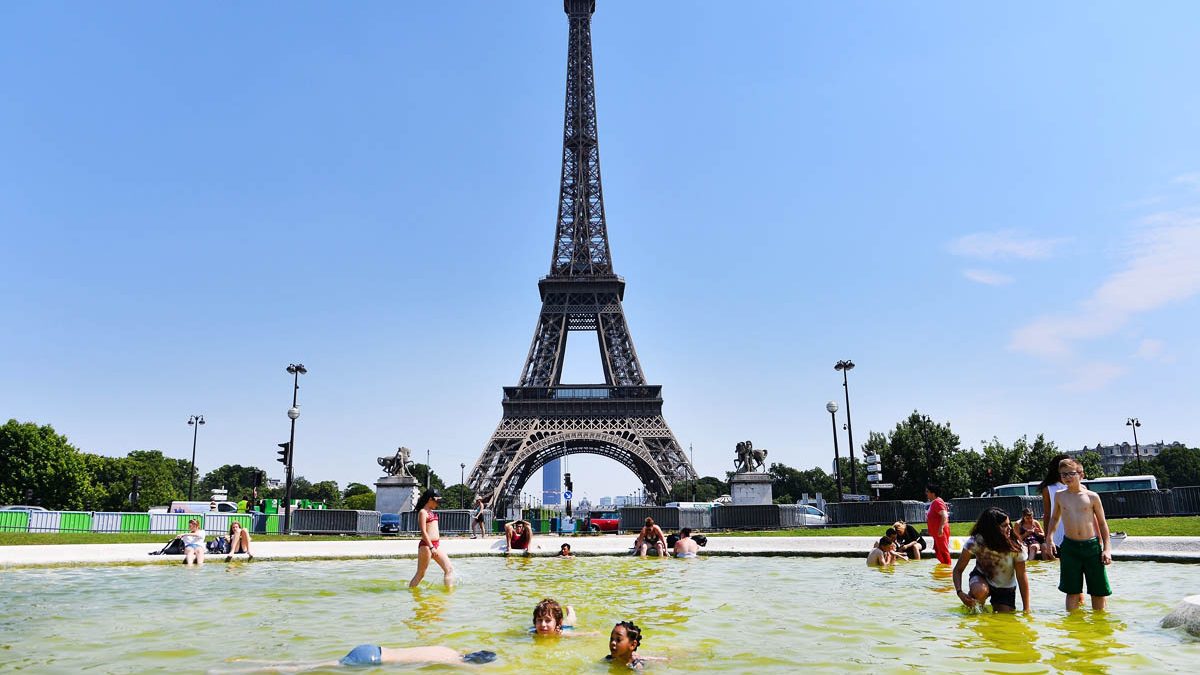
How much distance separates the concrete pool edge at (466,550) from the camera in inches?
671

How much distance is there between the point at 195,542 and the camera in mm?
18656

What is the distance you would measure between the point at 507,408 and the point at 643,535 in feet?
143

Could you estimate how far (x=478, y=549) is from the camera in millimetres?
22391

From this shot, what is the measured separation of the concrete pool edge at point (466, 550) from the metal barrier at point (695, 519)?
6.54m

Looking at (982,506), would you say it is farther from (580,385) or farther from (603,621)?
(580,385)

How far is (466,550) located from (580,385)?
43.5 meters

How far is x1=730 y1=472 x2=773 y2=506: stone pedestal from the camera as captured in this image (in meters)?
34.6

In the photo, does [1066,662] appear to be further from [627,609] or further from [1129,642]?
[627,609]

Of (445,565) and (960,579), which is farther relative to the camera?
(445,565)

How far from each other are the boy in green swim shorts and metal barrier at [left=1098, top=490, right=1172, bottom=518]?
2196 centimetres

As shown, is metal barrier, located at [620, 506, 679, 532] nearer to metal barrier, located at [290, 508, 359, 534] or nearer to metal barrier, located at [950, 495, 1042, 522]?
metal barrier, located at [950, 495, 1042, 522]

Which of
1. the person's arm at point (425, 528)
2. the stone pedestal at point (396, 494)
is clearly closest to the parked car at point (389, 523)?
the stone pedestal at point (396, 494)

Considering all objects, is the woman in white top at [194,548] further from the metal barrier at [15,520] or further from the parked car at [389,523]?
the metal barrier at [15,520]

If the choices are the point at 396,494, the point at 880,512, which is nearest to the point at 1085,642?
the point at 880,512
